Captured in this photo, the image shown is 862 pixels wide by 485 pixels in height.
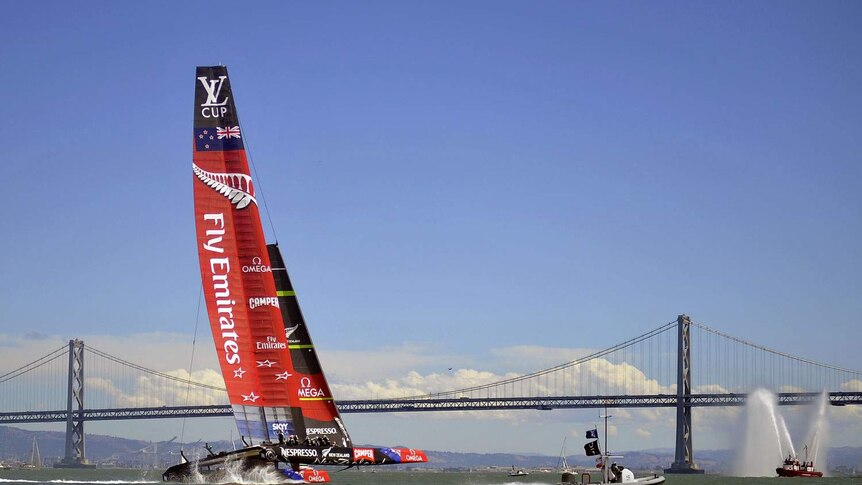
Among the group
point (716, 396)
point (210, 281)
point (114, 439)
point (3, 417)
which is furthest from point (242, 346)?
point (114, 439)

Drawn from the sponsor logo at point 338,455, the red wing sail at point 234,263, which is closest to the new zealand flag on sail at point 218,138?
the red wing sail at point 234,263

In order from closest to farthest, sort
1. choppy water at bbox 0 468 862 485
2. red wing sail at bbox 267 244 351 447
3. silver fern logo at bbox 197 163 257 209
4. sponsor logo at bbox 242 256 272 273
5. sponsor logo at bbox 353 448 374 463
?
silver fern logo at bbox 197 163 257 209, sponsor logo at bbox 242 256 272 273, sponsor logo at bbox 353 448 374 463, red wing sail at bbox 267 244 351 447, choppy water at bbox 0 468 862 485

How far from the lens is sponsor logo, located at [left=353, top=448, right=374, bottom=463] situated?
26406 mm

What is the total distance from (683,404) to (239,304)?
58212mm

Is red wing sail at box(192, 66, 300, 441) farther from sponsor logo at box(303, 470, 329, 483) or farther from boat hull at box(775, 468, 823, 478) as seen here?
boat hull at box(775, 468, 823, 478)

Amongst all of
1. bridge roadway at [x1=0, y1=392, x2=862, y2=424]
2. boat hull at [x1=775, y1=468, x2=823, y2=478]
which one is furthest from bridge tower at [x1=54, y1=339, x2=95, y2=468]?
boat hull at [x1=775, y1=468, x2=823, y2=478]

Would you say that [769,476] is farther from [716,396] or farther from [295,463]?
[295,463]

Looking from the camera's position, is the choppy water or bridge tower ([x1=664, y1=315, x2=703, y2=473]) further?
bridge tower ([x1=664, y1=315, x2=703, y2=473])

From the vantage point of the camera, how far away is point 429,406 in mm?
86188

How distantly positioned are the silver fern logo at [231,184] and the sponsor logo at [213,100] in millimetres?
1042

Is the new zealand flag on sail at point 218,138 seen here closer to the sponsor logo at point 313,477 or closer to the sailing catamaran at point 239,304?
the sailing catamaran at point 239,304

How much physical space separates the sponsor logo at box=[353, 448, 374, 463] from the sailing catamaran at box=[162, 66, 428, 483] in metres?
0.63

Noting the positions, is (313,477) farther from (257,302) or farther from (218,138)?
(218,138)

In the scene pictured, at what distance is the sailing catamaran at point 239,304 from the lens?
25250 mm
